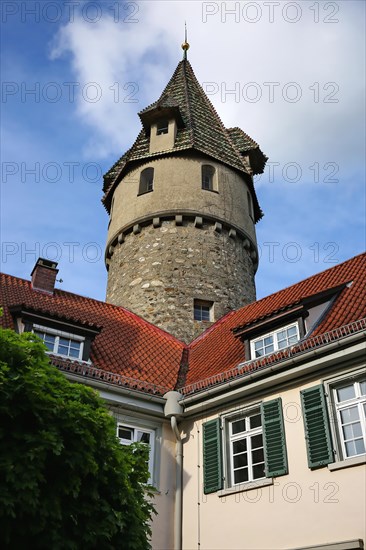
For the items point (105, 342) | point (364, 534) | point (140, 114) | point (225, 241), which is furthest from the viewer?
point (140, 114)

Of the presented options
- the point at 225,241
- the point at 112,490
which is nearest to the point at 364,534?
the point at 112,490

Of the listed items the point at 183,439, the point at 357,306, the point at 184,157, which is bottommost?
the point at 183,439

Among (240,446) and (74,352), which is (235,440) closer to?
(240,446)

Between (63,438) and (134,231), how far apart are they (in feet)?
45.9

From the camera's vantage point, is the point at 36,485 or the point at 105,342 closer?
the point at 36,485

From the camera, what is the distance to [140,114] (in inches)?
931

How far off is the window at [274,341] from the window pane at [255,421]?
1.72 meters

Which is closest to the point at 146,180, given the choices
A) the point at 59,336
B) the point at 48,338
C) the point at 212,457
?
the point at 59,336

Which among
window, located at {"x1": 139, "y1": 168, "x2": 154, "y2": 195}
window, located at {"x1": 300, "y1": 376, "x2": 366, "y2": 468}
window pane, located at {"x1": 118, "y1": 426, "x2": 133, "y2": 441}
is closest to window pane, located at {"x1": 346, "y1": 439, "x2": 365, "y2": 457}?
window, located at {"x1": 300, "y1": 376, "x2": 366, "y2": 468}

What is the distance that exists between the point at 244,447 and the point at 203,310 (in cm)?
773

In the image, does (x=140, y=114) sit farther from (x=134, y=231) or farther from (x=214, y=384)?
(x=214, y=384)

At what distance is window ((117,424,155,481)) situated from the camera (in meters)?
13.0

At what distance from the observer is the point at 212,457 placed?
40.8 feet

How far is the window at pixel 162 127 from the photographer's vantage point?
23328mm
